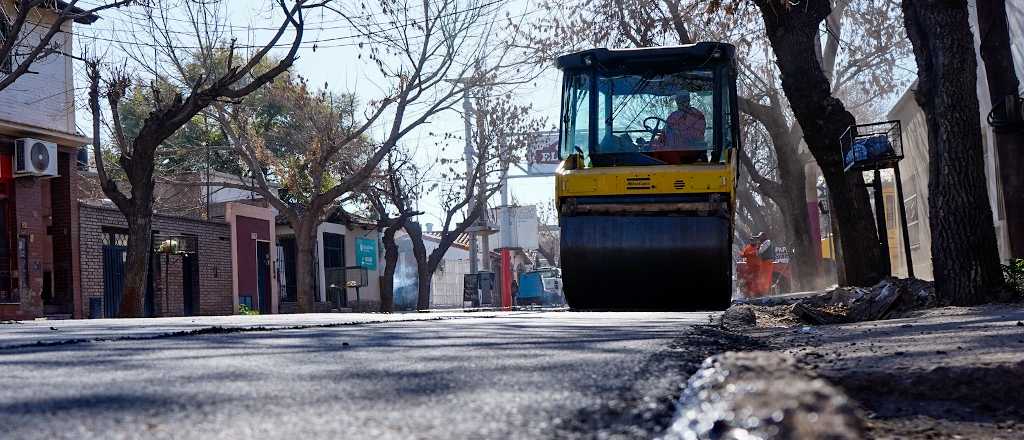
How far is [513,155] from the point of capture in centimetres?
3597

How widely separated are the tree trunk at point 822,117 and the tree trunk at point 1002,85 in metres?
1.78

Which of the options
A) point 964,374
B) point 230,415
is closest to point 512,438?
point 230,415

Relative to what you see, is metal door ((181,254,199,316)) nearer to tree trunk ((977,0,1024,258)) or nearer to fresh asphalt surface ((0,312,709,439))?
tree trunk ((977,0,1024,258))

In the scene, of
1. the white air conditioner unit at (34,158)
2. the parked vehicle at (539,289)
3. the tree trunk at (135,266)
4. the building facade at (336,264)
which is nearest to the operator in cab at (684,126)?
the tree trunk at (135,266)

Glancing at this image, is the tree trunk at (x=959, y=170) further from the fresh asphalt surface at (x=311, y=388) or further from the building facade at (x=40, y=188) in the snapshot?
the building facade at (x=40, y=188)

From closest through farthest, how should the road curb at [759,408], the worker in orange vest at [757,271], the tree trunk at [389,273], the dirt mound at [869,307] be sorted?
the road curb at [759,408] → the dirt mound at [869,307] → the worker in orange vest at [757,271] → the tree trunk at [389,273]

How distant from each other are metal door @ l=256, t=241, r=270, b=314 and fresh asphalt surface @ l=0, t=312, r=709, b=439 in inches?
1190

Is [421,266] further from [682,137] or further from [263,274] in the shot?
[682,137]

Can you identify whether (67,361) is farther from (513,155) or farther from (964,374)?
(513,155)

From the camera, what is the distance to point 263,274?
1372 inches

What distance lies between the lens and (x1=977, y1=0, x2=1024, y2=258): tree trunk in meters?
12.7

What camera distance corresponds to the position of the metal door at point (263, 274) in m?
34.6

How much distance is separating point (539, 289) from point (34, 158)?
27.8 m

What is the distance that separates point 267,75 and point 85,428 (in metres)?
16.6
